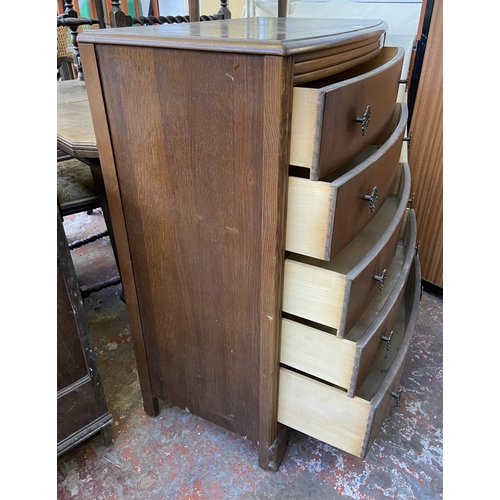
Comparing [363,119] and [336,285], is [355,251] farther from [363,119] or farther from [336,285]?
[363,119]

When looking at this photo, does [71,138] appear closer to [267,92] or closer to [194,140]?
[194,140]

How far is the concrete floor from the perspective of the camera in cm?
102

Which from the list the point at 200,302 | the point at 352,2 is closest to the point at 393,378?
the point at 200,302

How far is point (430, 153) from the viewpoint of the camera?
148 cm

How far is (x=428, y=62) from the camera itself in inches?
54.4

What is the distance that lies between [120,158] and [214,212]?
231 mm

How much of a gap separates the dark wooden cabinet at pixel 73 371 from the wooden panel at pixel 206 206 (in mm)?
139

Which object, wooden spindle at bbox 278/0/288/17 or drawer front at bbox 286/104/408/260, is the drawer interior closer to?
drawer front at bbox 286/104/408/260

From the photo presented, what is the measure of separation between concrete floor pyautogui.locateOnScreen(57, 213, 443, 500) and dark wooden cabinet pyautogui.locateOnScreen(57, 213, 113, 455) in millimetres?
98

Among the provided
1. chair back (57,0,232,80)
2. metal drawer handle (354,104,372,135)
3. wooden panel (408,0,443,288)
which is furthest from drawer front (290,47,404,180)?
chair back (57,0,232,80)

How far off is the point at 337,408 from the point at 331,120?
0.58 metres

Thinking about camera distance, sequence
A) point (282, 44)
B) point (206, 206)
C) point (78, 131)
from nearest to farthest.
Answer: point (282, 44), point (206, 206), point (78, 131)

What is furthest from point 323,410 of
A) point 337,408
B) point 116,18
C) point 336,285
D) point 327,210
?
point 116,18

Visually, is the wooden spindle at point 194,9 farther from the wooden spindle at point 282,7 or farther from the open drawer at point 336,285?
the open drawer at point 336,285
